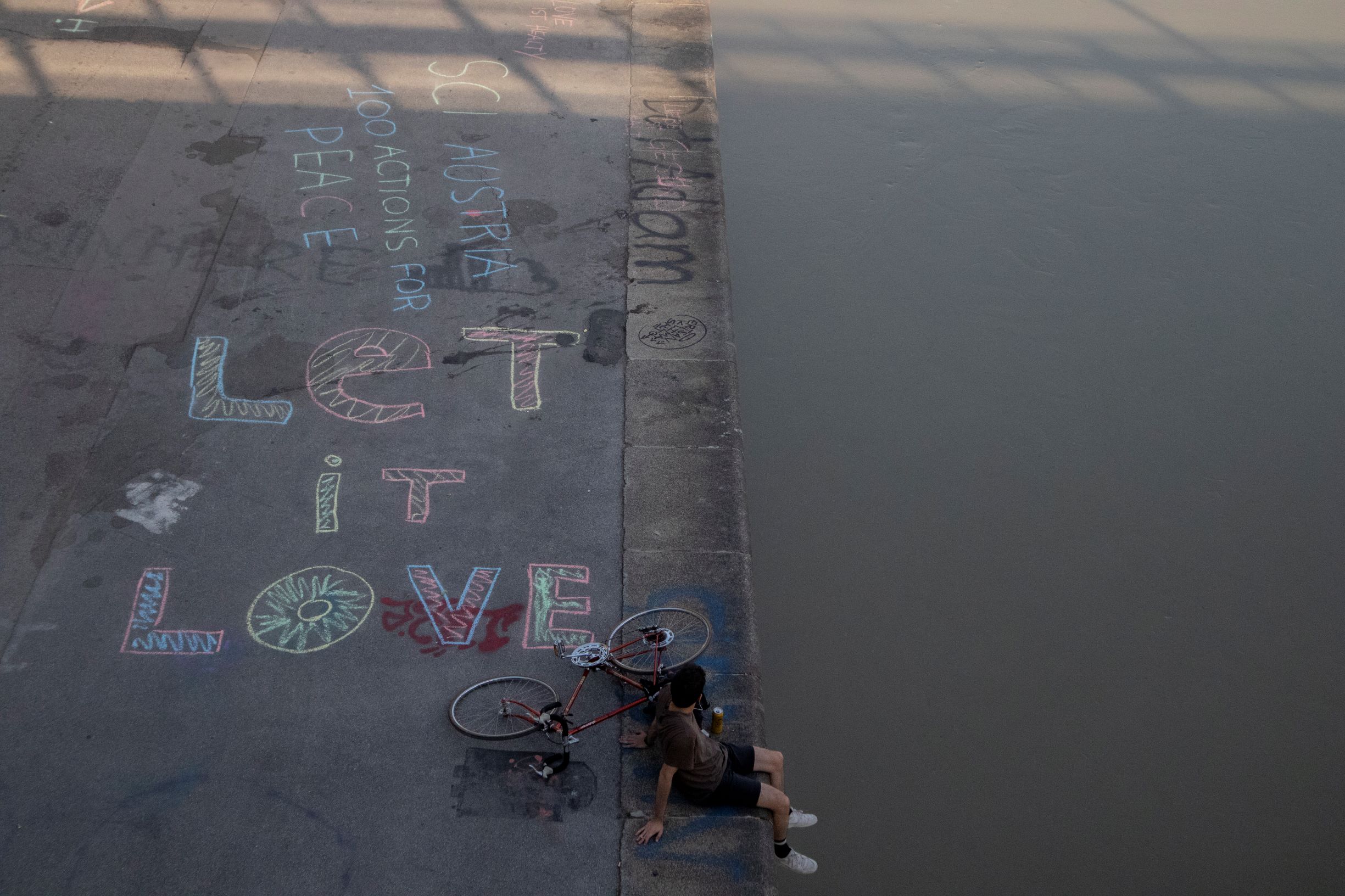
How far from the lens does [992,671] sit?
7039 millimetres

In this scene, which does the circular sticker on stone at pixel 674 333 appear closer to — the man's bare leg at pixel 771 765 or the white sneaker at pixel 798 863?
the man's bare leg at pixel 771 765

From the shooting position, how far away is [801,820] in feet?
19.6

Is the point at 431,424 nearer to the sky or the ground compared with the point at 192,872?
nearer to the sky

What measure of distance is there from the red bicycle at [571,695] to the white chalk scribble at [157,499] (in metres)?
2.62

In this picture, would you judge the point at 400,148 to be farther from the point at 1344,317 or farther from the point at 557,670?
the point at 1344,317

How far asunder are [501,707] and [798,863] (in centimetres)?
198

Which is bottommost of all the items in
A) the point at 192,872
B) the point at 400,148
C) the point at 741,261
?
the point at 192,872

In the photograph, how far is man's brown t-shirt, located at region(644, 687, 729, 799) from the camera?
5.32 m

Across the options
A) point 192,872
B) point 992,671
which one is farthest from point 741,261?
point 192,872

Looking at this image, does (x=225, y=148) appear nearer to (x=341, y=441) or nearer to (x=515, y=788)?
(x=341, y=441)

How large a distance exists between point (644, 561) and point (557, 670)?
1021 mm

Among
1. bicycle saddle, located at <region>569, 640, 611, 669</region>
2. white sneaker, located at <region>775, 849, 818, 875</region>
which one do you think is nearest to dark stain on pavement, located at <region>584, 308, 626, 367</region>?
bicycle saddle, located at <region>569, 640, 611, 669</region>

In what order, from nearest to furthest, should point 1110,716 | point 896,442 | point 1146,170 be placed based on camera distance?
1. point 1110,716
2. point 896,442
3. point 1146,170

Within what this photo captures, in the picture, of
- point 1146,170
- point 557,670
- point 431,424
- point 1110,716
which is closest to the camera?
point 557,670
